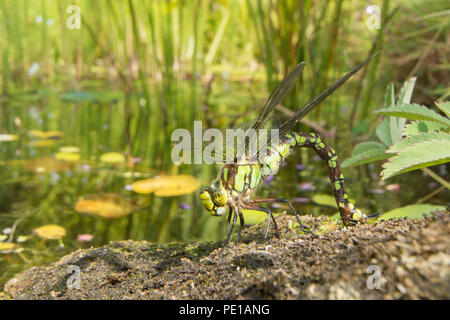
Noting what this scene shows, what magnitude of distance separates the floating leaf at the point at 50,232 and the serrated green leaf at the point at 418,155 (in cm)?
148

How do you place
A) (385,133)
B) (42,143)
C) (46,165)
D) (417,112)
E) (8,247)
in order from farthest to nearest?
(42,143) < (46,165) < (8,247) < (385,133) < (417,112)

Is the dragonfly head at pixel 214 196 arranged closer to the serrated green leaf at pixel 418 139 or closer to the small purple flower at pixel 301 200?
the serrated green leaf at pixel 418 139

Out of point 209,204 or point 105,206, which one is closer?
point 209,204

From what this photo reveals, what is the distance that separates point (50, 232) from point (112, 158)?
3.92 feet

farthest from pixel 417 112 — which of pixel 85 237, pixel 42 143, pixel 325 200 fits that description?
pixel 42 143

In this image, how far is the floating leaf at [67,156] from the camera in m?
3.16

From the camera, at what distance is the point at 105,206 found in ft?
7.76

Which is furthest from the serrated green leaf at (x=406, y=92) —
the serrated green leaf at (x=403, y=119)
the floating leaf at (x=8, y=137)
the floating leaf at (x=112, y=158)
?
the floating leaf at (x=8, y=137)

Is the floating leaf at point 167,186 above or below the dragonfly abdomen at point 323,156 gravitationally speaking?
below

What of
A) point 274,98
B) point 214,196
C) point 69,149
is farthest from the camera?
point 69,149

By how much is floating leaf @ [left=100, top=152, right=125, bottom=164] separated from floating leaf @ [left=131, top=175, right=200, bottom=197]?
0.50 m

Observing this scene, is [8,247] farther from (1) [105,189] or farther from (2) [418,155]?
(2) [418,155]

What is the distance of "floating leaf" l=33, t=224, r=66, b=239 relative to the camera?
1991 millimetres
